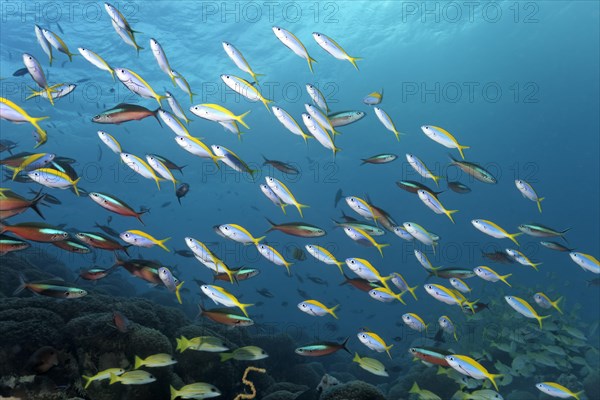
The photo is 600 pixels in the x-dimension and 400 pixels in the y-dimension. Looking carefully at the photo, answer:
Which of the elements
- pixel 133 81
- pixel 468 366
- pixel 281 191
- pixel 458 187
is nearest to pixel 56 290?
pixel 133 81

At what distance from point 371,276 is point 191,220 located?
69.3 meters

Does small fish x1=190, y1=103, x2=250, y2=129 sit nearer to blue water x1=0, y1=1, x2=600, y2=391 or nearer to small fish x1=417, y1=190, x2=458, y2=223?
small fish x1=417, y1=190, x2=458, y2=223

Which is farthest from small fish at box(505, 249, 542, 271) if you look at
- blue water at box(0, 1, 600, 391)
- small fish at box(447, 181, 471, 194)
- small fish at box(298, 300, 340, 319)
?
small fish at box(298, 300, 340, 319)

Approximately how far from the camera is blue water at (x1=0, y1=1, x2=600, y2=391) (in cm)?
2492

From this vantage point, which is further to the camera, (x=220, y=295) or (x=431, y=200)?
(x=431, y=200)

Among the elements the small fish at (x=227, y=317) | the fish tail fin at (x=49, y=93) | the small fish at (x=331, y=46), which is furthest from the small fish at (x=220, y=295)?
the small fish at (x=331, y=46)

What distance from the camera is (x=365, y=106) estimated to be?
34875 millimetres

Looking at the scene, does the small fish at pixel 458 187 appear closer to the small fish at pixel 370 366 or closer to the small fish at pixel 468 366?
the small fish at pixel 468 366

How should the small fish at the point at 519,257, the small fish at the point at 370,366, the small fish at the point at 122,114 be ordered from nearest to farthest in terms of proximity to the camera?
the small fish at the point at 122,114
the small fish at the point at 370,366
the small fish at the point at 519,257

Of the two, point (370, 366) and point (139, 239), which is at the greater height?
point (139, 239)

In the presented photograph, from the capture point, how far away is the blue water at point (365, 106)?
24922 mm

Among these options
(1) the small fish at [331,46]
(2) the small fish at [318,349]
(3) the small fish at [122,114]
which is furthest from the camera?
(1) the small fish at [331,46]

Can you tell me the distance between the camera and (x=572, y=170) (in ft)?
172

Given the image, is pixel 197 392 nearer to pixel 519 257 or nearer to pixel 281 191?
pixel 281 191
